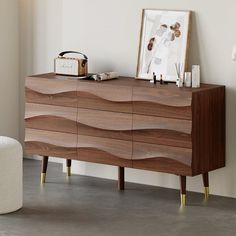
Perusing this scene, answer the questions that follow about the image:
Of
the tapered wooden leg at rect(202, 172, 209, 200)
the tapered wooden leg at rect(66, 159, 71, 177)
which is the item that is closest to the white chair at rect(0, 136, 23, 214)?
the tapered wooden leg at rect(66, 159, 71, 177)

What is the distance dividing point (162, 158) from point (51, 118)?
95cm

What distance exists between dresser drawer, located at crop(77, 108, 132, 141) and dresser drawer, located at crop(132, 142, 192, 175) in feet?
0.43

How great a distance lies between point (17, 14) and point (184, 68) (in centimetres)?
187

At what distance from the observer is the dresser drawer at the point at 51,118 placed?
19.2 feet

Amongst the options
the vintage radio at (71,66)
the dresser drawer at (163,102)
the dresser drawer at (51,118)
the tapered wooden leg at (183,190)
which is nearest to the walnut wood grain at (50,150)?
the dresser drawer at (51,118)

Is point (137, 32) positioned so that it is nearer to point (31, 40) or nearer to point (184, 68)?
point (184, 68)

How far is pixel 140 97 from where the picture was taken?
5.54 meters

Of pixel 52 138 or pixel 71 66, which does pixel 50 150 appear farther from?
pixel 71 66

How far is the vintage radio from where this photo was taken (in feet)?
19.5

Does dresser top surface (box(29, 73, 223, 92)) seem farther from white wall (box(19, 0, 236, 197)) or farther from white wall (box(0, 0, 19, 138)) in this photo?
white wall (box(0, 0, 19, 138))

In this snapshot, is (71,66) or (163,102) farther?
(71,66)

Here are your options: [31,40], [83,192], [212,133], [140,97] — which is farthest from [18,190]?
[31,40]

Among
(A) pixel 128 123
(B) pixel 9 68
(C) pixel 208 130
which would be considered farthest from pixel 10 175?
(B) pixel 9 68

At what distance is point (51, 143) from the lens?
5988mm
